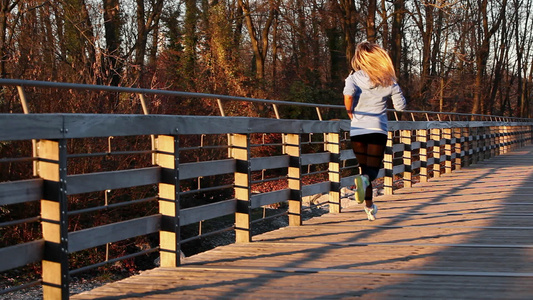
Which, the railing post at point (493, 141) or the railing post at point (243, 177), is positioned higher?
the railing post at point (243, 177)

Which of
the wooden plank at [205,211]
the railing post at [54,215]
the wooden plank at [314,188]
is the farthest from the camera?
the wooden plank at [314,188]

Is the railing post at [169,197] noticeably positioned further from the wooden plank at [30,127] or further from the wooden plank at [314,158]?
the wooden plank at [314,158]

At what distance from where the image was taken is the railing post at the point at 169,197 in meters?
5.86

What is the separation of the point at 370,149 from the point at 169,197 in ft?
8.07

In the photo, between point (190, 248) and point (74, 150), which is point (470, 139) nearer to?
point (190, 248)

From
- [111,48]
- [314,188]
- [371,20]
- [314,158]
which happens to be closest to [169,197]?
[314,188]

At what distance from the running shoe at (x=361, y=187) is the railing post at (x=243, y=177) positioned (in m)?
1.03

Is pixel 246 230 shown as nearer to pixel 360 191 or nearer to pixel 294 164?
pixel 360 191

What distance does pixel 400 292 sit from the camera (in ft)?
15.9

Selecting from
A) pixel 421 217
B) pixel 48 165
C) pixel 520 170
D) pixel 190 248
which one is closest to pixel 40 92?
pixel 190 248

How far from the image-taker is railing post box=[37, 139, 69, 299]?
4461 millimetres

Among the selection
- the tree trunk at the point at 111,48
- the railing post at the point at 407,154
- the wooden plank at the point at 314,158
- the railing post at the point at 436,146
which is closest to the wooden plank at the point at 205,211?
the wooden plank at the point at 314,158

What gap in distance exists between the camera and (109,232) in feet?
16.8

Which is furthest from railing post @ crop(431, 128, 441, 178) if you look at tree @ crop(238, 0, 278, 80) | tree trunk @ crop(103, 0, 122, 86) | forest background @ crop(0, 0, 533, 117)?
tree @ crop(238, 0, 278, 80)
